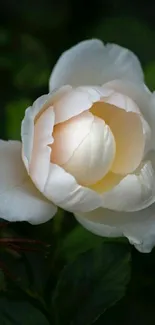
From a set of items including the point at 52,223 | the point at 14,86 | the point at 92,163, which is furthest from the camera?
the point at 14,86

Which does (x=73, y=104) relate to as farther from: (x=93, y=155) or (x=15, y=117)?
(x=15, y=117)

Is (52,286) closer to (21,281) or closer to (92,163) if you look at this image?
(21,281)

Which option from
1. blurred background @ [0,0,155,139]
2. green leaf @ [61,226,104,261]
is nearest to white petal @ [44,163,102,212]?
green leaf @ [61,226,104,261]

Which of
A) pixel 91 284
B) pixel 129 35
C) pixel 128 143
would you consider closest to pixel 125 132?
pixel 128 143

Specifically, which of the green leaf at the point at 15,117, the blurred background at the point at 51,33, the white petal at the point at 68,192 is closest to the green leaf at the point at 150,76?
the blurred background at the point at 51,33

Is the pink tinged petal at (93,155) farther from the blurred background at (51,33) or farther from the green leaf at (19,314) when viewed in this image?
the blurred background at (51,33)

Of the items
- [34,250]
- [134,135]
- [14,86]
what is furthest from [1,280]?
[14,86]

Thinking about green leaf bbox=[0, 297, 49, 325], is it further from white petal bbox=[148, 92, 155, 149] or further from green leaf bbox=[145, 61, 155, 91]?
green leaf bbox=[145, 61, 155, 91]
